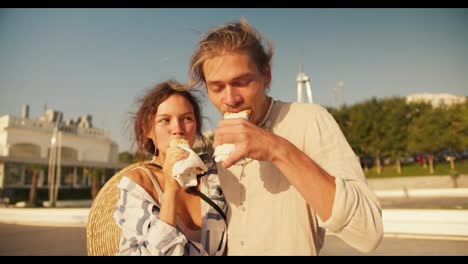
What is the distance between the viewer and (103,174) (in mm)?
43344

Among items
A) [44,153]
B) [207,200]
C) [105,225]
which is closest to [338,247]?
[105,225]

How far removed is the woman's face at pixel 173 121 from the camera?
94.6 inches

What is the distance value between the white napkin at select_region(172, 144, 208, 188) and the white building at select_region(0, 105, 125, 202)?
39.5 metres

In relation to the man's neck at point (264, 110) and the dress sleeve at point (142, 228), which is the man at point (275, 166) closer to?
the man's neck at point (264, 110)

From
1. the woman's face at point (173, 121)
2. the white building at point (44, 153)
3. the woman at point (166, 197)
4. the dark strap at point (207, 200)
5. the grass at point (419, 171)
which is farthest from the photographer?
the grass at point (419, 171)

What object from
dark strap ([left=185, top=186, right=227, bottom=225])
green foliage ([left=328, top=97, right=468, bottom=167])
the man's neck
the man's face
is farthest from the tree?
the man's face

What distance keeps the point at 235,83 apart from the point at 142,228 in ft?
3.06

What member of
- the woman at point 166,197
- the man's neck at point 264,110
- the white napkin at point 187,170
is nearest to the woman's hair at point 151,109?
the woman at point 166,197

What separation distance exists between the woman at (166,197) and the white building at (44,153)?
38.8 m

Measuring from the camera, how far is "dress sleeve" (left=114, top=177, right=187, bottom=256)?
1758mm

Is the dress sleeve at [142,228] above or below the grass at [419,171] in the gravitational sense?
above

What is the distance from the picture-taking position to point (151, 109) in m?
2.54

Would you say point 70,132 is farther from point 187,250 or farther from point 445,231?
point 187,250

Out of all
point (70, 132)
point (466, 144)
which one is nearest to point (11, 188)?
point (70, 132)
